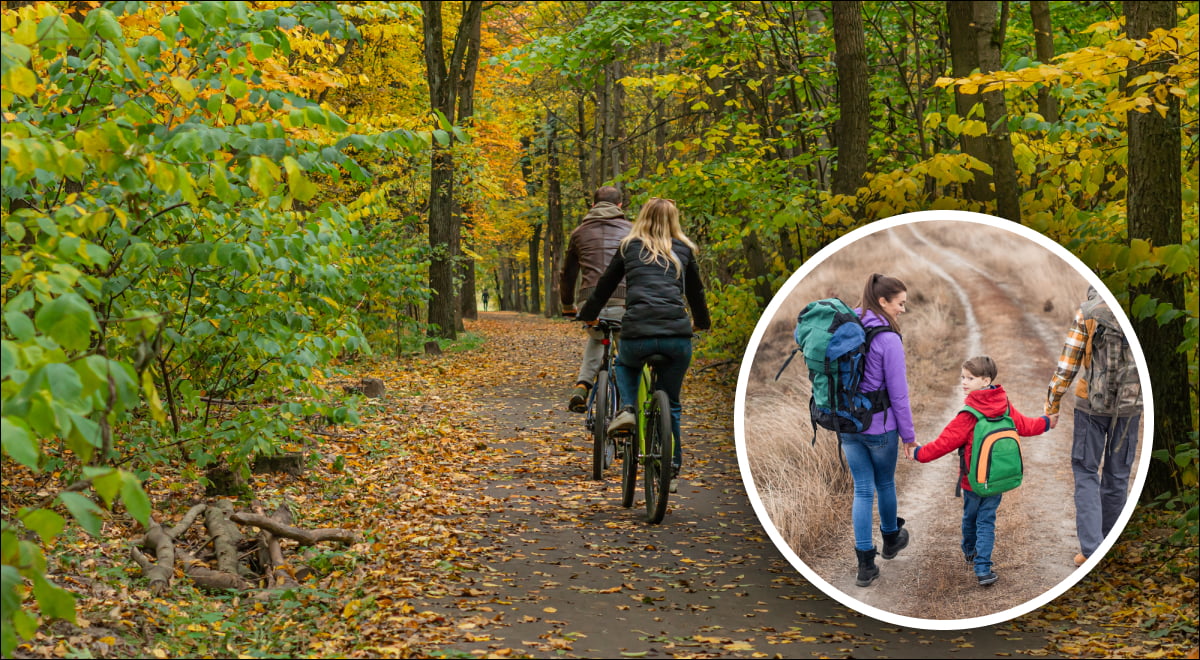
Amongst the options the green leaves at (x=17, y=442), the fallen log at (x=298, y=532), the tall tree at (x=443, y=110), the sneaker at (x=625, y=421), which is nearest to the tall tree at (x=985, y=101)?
the sneaker at (x=625, y=421)

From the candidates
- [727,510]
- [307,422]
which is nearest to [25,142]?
[727,510]

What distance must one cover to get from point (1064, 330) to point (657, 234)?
297 centimetres

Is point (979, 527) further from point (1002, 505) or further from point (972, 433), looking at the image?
point (972, 433)

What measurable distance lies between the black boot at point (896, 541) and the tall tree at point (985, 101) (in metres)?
3.54

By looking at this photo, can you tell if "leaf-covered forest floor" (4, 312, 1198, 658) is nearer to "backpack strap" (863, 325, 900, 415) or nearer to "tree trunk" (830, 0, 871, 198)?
"backpack strap" (863, 325, 900, 415)

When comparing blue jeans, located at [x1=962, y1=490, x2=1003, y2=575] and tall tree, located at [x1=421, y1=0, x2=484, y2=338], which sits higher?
tall tree, located at [x1=421, y1=0, x2=484, y2=338]

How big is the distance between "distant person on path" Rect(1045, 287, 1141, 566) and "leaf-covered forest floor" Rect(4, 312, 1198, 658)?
0.67m

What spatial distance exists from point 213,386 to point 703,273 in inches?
584

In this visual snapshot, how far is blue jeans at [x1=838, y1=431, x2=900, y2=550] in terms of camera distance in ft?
15.0

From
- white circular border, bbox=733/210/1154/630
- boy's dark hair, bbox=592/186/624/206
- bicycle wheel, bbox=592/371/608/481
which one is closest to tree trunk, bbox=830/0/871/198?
boy's dark hair, bbox=592/186/624/206

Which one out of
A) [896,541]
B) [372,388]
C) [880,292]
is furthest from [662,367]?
[372,388]

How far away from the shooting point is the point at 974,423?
448cm

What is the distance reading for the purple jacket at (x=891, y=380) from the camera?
453cm

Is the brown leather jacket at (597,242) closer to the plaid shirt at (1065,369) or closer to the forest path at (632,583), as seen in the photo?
the forest path at (632,583)
